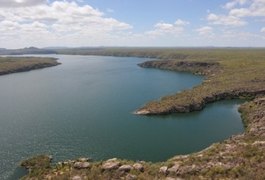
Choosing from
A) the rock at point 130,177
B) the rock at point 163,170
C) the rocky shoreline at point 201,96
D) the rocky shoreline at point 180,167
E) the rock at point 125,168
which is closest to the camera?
the rocky shoreline at point 180,167

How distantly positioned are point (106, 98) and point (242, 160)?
6876 cm

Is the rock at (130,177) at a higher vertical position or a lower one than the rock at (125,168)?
lower

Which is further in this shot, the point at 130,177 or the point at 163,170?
the point at 163,170

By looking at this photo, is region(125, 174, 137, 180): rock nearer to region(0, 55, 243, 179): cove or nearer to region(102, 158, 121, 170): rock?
region(102, 158, 121, 170): rock

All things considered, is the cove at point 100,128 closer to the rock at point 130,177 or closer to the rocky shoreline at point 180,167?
the rocky shoreline at point 180,167

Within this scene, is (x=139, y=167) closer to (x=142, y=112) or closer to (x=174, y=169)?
(x=174, y=169)

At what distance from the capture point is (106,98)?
10900 cm

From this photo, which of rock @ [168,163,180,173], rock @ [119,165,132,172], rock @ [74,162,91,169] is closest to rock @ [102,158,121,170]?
rock @ [119,165,132,172]

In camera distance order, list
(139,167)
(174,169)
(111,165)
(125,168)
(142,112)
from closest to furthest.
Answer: (174,169)
(125,168)
(139,167)
(111,165)
(142,112)

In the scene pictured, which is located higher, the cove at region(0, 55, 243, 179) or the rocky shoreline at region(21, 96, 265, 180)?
the rocky shoreline at region(21, 96, 265, 180)

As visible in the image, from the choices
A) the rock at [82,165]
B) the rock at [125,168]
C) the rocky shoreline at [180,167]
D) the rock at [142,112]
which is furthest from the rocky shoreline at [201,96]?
the rock at [125,168]

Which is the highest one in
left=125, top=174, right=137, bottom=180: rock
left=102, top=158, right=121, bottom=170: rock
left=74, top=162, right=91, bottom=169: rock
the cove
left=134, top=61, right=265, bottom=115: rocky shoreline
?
left=134, top=61, right=265, bottom=115: rocky shoreline

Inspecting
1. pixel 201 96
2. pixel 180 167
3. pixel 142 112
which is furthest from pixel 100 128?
pixel 201 96

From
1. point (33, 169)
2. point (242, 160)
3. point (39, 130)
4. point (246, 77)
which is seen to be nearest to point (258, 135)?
point (242, 160)
